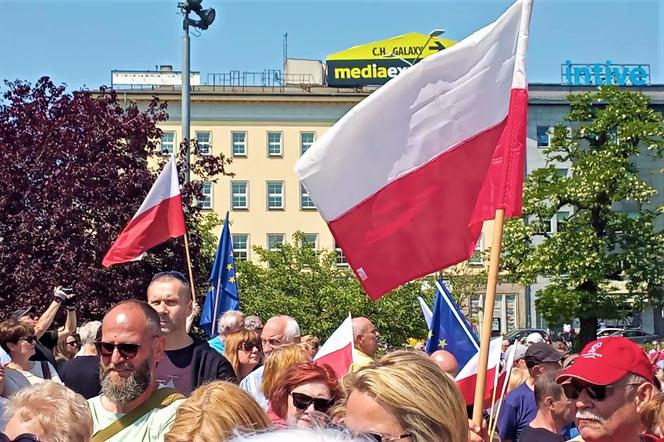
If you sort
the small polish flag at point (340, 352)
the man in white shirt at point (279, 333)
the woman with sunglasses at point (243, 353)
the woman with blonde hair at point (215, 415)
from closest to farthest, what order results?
1. the woman with blonde hair at point (215, 415)
2. the small polish flag at point (340, 352)
3. the woman with sunglasses at point (243, 353)
4. the man in white shirt at point (279, 333)

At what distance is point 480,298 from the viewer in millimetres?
60031

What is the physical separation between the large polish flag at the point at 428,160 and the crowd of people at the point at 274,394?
764mm

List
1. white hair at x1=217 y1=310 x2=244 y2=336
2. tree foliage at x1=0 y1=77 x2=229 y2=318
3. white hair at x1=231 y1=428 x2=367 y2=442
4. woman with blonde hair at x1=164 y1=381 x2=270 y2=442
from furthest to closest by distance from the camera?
tree foliage at x1=0 y1=77 x2=229 y2=318 → white hair at x1=217 y1=310 x2=244 y2=336 → woman with blonde hair at x1=164 y1=381 x2=270 y2=442 → white hair at x1=231 y1=428 x2=367 y2=442

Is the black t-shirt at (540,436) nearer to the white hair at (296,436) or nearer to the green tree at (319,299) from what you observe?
the white hair at (296,436)

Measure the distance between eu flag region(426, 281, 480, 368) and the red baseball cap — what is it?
4201 mm

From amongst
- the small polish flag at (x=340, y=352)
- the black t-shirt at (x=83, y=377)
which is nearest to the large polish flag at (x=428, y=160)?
the black t-shirt at (x=83, y=377)

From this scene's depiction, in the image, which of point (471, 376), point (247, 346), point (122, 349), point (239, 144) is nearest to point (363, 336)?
point (247, 346)

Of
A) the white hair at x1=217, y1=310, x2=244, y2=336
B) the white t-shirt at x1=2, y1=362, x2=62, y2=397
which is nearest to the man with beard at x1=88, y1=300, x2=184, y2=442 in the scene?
the white t-shirt at x1=2, y1=362, x2=62, y2=397

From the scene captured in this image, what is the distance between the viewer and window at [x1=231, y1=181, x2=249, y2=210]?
65.3 meters

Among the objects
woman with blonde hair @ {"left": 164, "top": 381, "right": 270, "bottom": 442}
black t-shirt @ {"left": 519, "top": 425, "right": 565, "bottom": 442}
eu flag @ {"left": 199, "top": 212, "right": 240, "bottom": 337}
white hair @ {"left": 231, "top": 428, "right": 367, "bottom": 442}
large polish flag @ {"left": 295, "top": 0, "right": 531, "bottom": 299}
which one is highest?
large polish flag @ {"left": 295, "top": 0, "right": 531, "bottom": 299}

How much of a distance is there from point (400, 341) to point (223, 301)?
→ 27225 mm

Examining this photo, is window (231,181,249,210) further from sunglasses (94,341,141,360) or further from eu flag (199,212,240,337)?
sunglasses (94,341,141,360)

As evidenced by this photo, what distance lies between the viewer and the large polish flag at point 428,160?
5.50m

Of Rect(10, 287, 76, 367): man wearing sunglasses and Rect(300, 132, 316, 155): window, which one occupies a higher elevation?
Rect(300, 132, 316, 155): window
